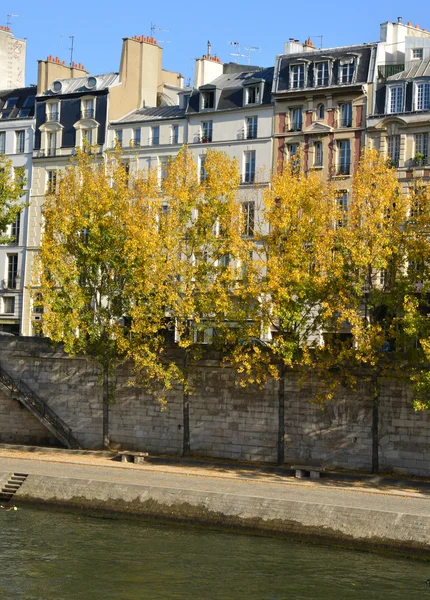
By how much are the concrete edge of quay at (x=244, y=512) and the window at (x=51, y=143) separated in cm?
3691

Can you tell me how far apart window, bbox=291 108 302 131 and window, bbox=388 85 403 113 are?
558 cm

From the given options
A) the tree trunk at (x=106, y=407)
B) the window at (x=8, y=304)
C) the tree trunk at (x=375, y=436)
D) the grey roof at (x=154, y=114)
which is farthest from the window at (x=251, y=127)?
the tree trunk at (x=375, y=436)

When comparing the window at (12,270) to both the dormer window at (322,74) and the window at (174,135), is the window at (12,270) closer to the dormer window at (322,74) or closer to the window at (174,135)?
the window at (174,135)

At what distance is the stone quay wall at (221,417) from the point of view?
158 feet

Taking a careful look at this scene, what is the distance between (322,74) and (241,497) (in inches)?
1308

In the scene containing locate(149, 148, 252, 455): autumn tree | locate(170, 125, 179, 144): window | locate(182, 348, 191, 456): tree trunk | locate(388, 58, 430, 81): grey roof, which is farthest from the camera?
locate(170, 125, 179, 144): window

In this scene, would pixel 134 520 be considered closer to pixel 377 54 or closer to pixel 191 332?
pixel 191 332

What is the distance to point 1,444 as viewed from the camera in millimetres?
54656

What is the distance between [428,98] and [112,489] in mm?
30767

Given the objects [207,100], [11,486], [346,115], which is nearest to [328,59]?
[346,115]

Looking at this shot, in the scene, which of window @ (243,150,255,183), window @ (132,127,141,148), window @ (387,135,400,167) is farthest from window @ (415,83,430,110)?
window @ (132,127,141,148)

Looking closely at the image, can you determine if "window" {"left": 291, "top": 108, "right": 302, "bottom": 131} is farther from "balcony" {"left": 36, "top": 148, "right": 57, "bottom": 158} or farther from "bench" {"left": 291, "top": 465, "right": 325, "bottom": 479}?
"bench" {"left": 291, "top": 465, "right": 325, "bottom": 479}

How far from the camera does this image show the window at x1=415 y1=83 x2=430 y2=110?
64.8 meters

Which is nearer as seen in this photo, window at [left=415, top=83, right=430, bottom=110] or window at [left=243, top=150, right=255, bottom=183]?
window at [left=415, top=83, right=430, bottom=110]
